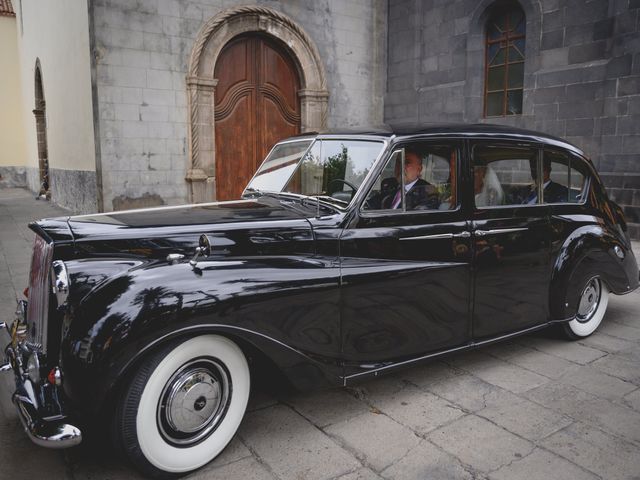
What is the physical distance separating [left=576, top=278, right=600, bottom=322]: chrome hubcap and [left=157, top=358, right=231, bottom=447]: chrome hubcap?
10.4 feet

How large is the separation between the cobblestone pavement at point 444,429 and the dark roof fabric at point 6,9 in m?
23.7

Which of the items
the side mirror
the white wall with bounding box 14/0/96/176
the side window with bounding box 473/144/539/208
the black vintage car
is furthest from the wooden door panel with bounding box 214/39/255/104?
the side mirror

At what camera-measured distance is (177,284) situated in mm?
2463

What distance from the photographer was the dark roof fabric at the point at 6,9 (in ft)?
70.1

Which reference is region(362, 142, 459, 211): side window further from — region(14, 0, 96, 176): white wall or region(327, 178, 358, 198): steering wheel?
region(14, 0, 96, 176): white wall

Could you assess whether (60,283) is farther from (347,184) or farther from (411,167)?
(411,167)

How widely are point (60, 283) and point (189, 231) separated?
66 cm

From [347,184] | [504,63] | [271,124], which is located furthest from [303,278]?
[504,63]

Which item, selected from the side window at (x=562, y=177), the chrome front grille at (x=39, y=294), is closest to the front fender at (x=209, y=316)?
the chrome front grille at (x=39, y=294)

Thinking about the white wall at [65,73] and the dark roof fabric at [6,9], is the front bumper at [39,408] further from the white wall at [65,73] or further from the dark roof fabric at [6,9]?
the dark roof fabric at [6,9]

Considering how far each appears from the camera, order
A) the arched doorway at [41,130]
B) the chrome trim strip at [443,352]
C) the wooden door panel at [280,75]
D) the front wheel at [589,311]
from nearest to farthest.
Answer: the chrome trim strip at [443,352] < the front wheel at [589,311] < the wooden door panel at [280,75] < the arched doorway at [41,130]

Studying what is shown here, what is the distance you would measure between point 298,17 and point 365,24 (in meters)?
1.99

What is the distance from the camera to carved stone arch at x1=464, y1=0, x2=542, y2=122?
9.84 m

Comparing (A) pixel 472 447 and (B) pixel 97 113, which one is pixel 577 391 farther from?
(B) pixel 97 113
